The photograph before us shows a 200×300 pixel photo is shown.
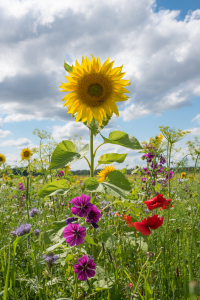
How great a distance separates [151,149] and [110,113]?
791 millimetres

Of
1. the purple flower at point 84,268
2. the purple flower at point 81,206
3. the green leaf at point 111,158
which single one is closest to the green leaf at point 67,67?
the green leaf at point 111,158

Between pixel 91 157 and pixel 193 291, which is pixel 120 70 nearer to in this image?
pixel 91 157

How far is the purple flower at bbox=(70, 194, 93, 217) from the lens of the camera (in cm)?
159

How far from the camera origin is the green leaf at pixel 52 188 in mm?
1978

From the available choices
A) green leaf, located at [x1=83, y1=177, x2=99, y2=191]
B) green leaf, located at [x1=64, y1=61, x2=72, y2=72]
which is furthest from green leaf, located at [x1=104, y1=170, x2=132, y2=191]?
green leaf, located at [x1=64, y1=61, x2=72, y2=72]

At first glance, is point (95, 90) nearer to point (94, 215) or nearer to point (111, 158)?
point (111, 158)

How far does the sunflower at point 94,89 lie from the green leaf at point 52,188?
78 centimetres

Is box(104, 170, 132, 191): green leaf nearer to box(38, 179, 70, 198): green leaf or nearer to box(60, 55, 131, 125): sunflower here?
box(38, 179, 70, 198): green leaf

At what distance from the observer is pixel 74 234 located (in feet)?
5.02

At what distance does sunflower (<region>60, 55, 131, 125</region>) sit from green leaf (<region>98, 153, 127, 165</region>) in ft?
1.27

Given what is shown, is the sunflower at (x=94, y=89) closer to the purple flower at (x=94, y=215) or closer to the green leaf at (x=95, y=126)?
the green leaf at (x=95, y=126)

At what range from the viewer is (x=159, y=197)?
188 cm

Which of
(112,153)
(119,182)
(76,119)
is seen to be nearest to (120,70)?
(76,119)

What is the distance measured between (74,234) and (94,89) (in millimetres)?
1594
